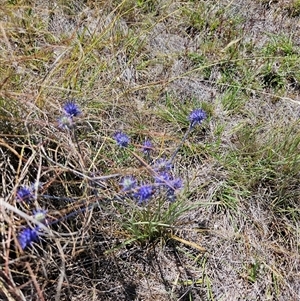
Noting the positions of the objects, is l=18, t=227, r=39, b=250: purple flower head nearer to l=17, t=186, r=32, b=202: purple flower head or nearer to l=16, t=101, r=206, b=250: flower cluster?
l=16, t=101, r=206, b=250: flower cluster

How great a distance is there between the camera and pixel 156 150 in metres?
1.80

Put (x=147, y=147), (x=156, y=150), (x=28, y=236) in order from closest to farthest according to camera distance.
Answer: (x=28, y=236), (x=147, y=147), (x=156, y=150)

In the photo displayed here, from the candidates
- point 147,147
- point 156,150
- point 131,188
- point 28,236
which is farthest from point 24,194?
point 156,150

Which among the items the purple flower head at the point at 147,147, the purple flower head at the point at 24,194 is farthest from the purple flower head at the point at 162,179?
the purple flower head at the point at 24,194

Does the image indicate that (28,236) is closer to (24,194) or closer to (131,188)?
(24,194)

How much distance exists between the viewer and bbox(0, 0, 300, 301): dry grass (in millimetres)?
1511

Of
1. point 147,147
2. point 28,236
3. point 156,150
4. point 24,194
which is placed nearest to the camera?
point 28,236

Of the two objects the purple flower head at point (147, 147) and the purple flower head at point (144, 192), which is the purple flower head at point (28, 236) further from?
the purple flower head at point (147, 147)

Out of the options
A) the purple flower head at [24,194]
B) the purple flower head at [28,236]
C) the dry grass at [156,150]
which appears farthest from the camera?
the dry grass at [156,150]

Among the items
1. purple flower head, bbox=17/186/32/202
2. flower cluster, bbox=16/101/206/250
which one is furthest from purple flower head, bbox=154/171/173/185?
purple flower head, bbox=17/186/32/202

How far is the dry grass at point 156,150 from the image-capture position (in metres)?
1.51

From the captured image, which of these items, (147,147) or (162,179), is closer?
(162,179)

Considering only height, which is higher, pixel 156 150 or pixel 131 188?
pixel 131 188

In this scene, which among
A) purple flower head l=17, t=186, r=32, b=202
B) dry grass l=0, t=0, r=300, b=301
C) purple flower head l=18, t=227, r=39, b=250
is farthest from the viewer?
dry grass l=0, t=0, r=300, b=301
